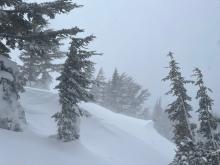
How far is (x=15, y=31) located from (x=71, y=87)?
4302 millimetres

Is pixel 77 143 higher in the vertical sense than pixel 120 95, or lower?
lower

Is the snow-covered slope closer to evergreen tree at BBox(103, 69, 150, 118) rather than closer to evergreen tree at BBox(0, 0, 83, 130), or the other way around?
evergreen tree at BBox(0, 0, 83, 130)

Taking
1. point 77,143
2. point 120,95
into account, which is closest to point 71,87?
point 77,143

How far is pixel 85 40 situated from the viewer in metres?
19.8

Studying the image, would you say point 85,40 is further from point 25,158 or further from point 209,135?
point 209,135

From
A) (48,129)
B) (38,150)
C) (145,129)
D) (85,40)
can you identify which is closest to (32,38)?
(85,40)

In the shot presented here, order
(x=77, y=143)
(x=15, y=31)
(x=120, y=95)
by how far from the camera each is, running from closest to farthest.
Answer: (x=15, y=31) < (x=77, y=143) < (x=120, y=95)

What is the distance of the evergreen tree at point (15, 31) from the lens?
17.5 metres

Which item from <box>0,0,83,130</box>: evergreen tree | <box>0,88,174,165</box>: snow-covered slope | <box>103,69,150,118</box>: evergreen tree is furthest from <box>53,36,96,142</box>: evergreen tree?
<box>103,69,150,118</box>: evergreen tree

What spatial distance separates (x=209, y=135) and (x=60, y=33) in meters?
12.7

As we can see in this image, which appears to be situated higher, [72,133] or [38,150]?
[72,133]

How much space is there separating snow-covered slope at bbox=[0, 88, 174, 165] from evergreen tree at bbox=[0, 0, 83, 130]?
4.39ft

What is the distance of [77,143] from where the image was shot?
21.2 m

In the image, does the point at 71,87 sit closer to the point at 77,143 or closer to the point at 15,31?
the point at 77,143
